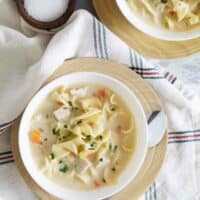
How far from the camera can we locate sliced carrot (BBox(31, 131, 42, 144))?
6.54 ft

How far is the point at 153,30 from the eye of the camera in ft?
6.86

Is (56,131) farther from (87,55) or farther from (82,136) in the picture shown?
(87,55)

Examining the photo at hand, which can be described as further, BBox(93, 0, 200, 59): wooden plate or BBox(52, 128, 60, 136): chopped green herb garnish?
BBox(93, 0, 200, 59): wooden plate

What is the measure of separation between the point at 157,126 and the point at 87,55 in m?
0.27

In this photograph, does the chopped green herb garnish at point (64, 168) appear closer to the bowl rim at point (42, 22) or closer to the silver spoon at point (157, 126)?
the silver spoon at point (157, 126)

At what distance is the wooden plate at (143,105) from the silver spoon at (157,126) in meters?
0.01

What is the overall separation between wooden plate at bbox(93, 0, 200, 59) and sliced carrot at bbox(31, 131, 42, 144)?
1.15ft

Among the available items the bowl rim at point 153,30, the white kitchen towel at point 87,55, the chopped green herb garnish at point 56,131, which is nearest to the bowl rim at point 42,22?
the white kitchen towel at point 87,55

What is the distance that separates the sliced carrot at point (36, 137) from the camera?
1.99m

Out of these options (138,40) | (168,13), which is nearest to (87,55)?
(138,40)

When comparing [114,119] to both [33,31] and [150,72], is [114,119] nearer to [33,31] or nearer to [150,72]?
[150,72]

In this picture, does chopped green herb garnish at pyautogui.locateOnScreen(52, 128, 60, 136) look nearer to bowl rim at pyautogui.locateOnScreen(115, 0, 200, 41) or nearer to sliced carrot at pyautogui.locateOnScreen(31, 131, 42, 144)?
sliced carrot at pyautogui.locateOnScreen(31, 131, 42, 144)

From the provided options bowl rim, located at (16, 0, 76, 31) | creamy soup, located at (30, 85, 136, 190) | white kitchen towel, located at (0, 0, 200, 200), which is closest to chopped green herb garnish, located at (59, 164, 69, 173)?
creamy soup, located at (30, 85, 136, 190)

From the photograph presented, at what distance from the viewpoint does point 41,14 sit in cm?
208
